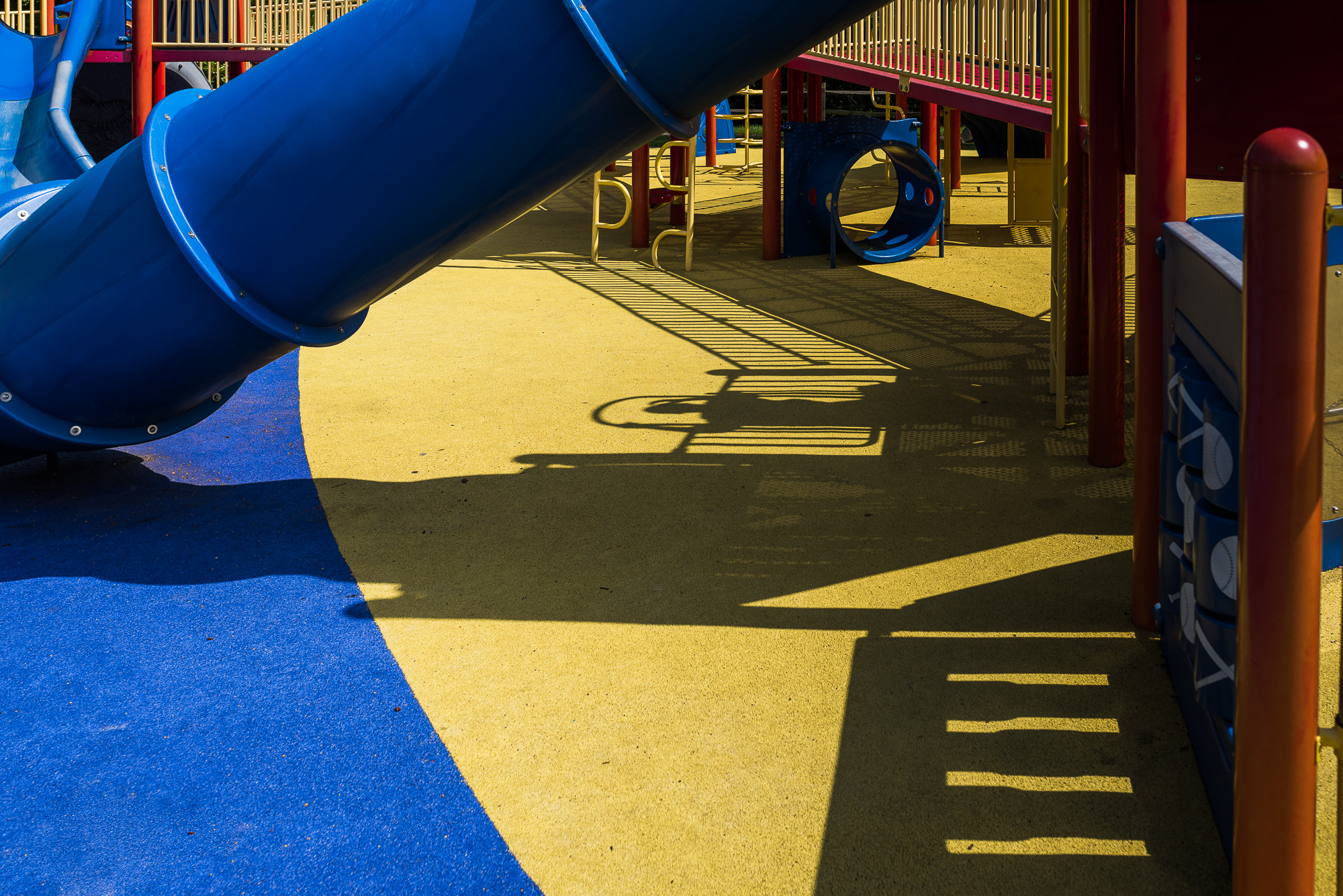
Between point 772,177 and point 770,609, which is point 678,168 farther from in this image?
point 770,609

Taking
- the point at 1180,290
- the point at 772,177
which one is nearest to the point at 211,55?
the point at 772,177

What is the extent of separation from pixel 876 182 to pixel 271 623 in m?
15.6

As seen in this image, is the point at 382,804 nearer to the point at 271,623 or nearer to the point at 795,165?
the point at 271,623

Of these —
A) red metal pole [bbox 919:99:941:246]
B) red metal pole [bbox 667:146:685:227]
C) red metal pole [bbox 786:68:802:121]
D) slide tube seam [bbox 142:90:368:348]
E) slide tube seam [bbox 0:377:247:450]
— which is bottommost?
slide tube seam [bbox 0:377:247:450]

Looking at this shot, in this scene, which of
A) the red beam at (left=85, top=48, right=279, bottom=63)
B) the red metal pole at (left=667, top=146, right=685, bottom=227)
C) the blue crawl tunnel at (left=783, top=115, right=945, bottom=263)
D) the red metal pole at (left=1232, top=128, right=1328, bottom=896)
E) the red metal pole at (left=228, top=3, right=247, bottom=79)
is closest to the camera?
the red metal pole at (left=1232, top=128, right=1328, bottom=896)

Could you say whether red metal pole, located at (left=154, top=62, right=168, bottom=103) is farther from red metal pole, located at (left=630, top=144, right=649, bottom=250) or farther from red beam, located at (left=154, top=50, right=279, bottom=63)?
red metal pole, located at (left=630, top=144, right=649, bottom=250)

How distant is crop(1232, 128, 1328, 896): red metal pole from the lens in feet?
5.73

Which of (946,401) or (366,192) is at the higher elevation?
(366,192)

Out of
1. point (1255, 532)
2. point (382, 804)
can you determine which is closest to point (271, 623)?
point (382, 804)

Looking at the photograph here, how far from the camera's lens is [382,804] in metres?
2.78

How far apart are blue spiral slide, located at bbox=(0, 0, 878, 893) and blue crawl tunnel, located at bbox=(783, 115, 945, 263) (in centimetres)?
735

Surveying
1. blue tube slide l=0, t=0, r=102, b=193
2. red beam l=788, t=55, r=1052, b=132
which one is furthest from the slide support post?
blue tube slide l=0, t=0, r=102, b=193

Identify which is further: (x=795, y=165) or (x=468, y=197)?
(x=795, y=165)

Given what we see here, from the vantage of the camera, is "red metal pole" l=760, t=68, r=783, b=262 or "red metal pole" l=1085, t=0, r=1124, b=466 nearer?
"red metal pole" l=1085, t=0, r=1124, b=466
